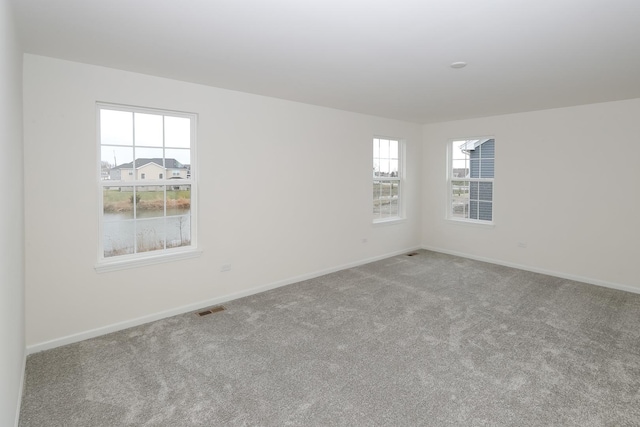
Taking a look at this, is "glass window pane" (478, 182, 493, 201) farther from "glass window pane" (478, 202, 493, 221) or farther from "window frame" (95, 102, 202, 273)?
"window frame" (95, 102, 202, 273)

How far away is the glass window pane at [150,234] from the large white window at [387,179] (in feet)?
11.4

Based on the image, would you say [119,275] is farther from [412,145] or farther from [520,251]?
[520,251]

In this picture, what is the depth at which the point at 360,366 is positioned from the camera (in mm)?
2682

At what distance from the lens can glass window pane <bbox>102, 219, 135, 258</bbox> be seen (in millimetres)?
3303

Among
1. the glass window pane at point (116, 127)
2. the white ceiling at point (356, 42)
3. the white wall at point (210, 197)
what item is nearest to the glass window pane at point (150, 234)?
the white wall at point (210, 197)

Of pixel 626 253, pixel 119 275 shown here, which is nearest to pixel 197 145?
pixel 119 275

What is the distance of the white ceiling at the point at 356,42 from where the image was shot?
81.5 inches

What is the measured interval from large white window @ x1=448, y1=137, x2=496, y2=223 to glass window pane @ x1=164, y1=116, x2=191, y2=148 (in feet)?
15.1

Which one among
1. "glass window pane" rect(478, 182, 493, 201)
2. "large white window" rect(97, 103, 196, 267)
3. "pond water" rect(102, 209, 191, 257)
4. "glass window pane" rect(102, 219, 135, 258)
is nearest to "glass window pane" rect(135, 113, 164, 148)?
"large white window" rect(97, 103, 196, 267)

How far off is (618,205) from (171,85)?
558 cm

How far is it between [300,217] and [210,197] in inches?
52.6

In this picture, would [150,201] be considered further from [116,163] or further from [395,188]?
[395,188]

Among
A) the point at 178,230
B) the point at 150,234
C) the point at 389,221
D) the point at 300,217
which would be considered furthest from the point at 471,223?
the point at 150,234

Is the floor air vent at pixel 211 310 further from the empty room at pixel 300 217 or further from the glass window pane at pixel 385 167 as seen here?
the glass window pane at pixel 385 167
